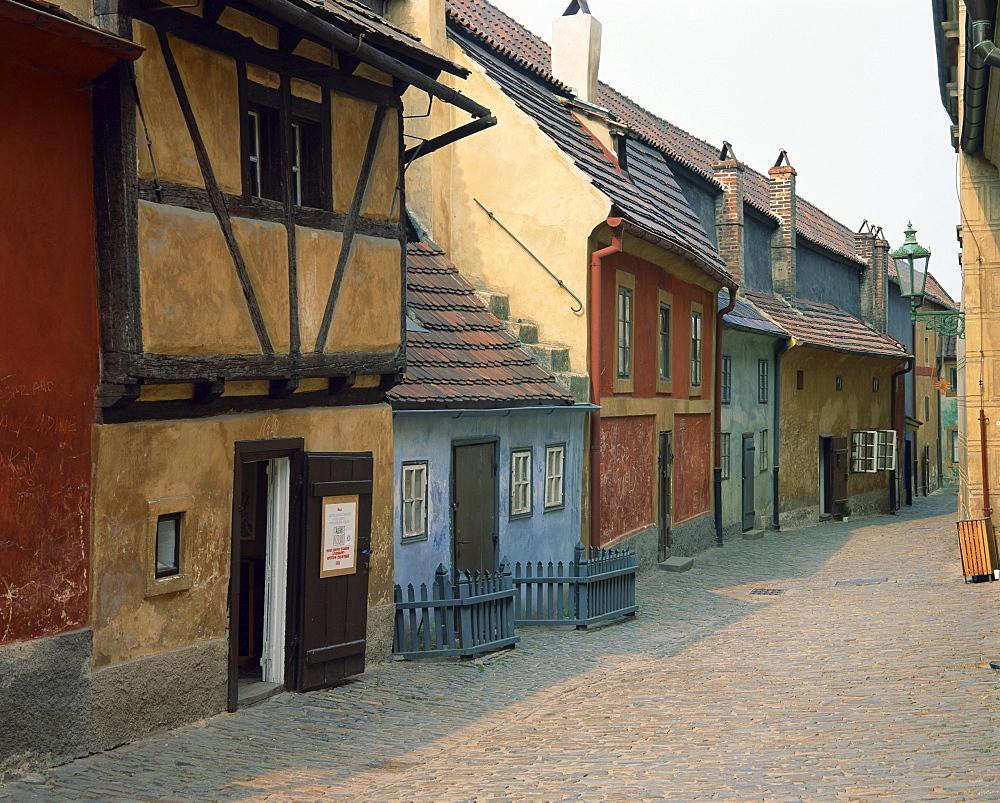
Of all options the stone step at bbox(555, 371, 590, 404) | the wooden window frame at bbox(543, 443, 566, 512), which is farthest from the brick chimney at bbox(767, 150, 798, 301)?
the wooden window frame at bbox(543, 443, 566, 512)

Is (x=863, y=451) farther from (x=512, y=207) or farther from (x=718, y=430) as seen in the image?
(x=512, y=207)

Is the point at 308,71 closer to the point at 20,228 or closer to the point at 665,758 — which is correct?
the point at 20,228

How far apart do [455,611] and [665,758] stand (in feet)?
13.6

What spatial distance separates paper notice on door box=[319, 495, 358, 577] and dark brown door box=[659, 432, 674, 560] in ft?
36.5

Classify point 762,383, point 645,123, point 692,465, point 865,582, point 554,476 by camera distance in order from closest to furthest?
point 554,476, point 865,582, point 692,465, point 645,123, point 762,383

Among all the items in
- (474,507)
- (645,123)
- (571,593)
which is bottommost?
(571,593)

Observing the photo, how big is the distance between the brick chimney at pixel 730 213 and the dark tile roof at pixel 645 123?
27.2 inches

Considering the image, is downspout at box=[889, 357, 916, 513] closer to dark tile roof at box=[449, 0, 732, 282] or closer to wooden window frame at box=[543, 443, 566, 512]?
dark tile roof at box=[449, 0, 732, 282]

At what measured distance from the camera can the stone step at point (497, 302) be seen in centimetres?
1789

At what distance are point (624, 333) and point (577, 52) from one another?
5995mm

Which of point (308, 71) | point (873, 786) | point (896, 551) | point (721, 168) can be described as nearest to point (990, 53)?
point (308, 71)

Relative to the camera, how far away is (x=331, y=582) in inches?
432

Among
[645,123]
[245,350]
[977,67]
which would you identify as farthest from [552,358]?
[645,123]

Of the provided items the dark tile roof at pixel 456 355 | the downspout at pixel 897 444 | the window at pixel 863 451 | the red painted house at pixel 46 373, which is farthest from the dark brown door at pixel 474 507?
the downspout at pixel 897 444
